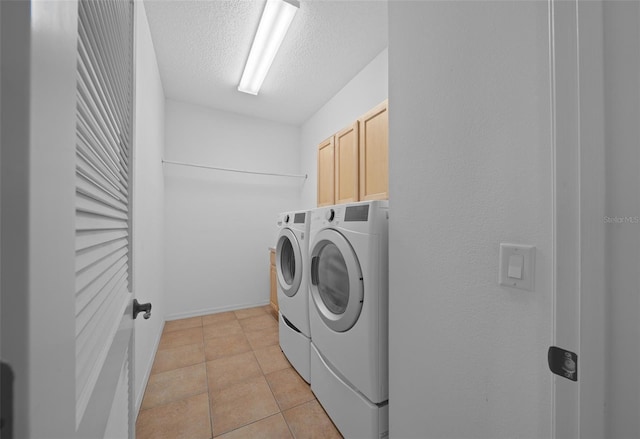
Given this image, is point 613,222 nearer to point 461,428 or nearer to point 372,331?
point 461,428

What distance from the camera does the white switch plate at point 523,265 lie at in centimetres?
58

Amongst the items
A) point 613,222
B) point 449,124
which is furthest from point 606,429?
point 449,124

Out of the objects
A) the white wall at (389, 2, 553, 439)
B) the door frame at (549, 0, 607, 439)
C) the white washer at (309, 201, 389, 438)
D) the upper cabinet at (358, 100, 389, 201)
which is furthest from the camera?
the upper cabinet at (358, 100, 389, 201)

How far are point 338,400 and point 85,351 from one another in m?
1.25

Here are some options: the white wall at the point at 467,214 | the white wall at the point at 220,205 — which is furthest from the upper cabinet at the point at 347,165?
the white wall at the point at 220,205

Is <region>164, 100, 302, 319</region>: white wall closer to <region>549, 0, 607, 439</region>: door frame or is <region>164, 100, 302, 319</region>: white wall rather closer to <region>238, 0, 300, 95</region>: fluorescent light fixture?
<region>238, 0, 300, 95</region>: fluorescent light fixture

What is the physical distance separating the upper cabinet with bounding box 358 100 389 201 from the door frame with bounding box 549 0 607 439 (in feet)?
3.67

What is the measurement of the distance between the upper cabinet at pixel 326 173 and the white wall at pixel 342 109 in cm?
30

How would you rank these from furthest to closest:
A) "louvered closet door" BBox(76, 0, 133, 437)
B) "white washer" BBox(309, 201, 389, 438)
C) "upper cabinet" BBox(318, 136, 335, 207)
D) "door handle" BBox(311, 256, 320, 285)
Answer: "upper cabinet" BBox(318, 136, 335, 207)
"door handle" BBox(311, 256, 320, 285)
"white washer" BBox(309, 201, 389, 438)
"louvered closet door" BBox(76, 0, 133, 437)

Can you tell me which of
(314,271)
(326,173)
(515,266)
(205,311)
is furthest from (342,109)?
(205,311)

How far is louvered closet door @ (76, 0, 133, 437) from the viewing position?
1.07 feet

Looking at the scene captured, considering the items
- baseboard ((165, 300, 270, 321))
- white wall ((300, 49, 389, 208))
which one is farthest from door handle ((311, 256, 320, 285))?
baseboard ((165, 300, 270, 321))

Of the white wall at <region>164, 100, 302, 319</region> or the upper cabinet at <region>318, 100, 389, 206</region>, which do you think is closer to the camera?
the upper cabinet at <region>318, 100, 389, 206</region>

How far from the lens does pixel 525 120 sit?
59 cm
